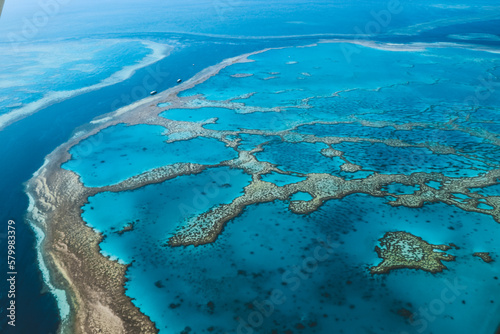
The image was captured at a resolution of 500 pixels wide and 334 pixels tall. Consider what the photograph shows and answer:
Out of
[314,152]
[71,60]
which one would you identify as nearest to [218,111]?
[314,152]

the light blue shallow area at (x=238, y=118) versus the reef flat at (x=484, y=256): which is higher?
the light blue shallow area at (x=238, y=118)

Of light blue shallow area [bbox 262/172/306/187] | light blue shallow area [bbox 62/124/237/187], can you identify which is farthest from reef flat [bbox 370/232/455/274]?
light blue shallow area [bbox 62/124/237/187]

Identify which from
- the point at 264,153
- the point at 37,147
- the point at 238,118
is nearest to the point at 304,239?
the point at 264,153

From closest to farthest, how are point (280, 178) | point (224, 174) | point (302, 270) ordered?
1. point (302, 270)
2. point (280, 178)
3. point (224, 174)

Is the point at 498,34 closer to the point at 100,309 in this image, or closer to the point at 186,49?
the point at 186,49

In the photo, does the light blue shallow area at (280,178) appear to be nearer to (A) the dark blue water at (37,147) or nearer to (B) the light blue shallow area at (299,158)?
(B) the light blue shallow area at (299,158)

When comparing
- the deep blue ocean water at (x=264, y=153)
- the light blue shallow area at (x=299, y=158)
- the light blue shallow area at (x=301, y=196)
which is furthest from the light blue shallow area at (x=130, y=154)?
the light blue shallow area at (x=301, y=196)

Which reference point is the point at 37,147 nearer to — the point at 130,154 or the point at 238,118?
the point at 130,154
